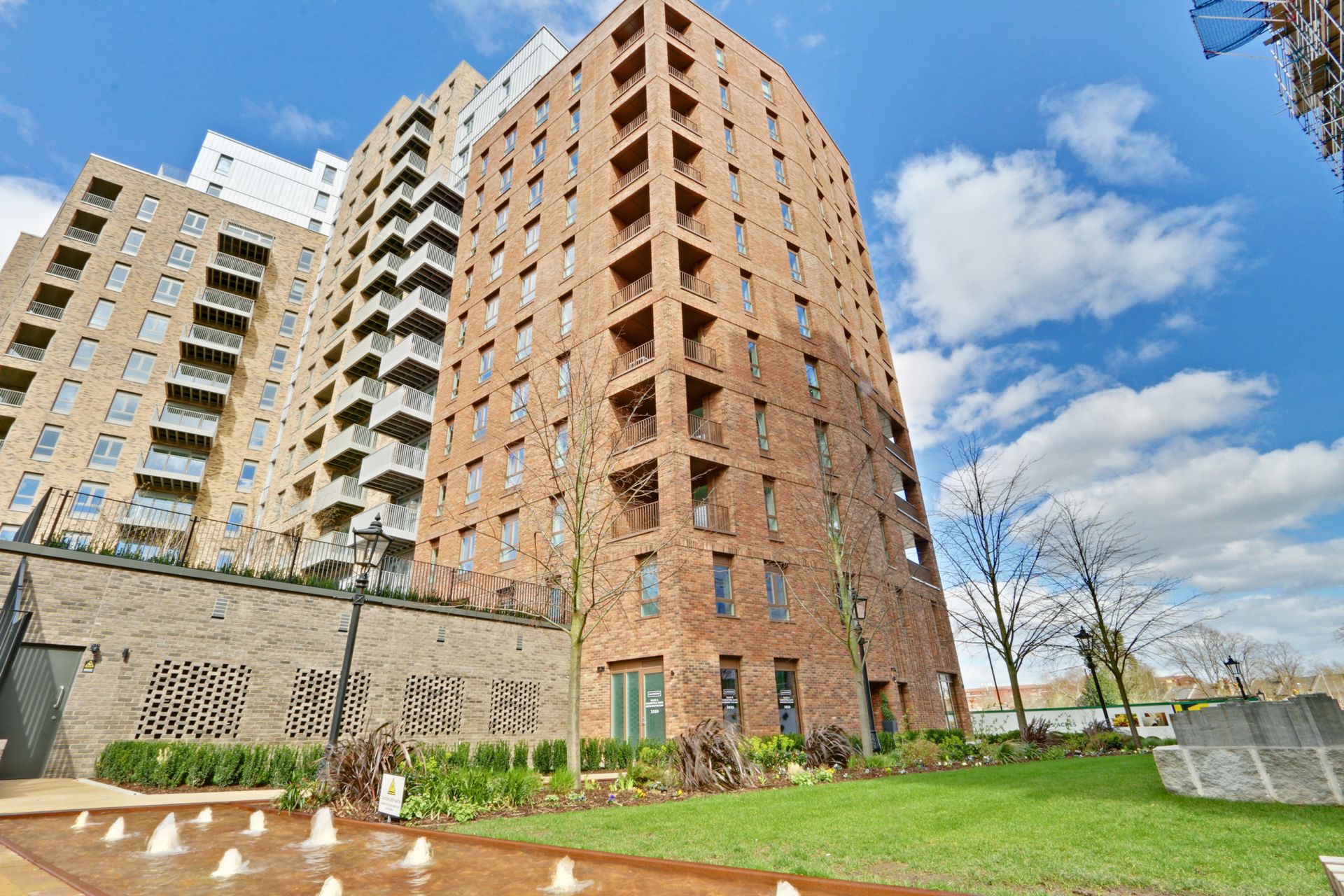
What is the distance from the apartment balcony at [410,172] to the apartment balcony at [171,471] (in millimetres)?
20823

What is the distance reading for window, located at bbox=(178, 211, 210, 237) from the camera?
41.6 meters

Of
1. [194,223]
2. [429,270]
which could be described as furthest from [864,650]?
[194,223]

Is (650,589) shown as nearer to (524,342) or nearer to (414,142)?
(524,342)

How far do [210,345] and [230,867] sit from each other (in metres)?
42.5

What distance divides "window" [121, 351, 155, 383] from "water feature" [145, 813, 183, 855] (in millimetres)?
40070

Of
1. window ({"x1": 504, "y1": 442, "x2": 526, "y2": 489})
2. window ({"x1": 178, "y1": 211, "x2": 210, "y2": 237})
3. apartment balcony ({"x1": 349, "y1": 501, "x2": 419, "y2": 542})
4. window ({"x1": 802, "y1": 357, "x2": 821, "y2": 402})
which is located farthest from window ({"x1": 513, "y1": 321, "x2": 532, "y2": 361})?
window ({"x1": 178, "y1": 211, "x2": 210, "y2": 237})

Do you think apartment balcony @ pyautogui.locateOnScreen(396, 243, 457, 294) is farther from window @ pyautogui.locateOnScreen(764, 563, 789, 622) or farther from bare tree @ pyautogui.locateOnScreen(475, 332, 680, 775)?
window @ pyautogui.locateOnScreen(764, 563, 789, 622)

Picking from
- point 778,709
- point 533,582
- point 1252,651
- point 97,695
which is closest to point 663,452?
point 533,582

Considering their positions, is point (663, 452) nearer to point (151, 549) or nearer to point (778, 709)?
point (778, 709)

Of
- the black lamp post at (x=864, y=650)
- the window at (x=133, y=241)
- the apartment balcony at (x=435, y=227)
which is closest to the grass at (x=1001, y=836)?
the black lamp post at (x=864, y=650)

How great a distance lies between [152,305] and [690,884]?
47694 mm

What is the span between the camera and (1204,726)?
7.95m

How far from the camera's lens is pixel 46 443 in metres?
32.4

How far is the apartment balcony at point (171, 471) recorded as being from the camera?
34906 mm
